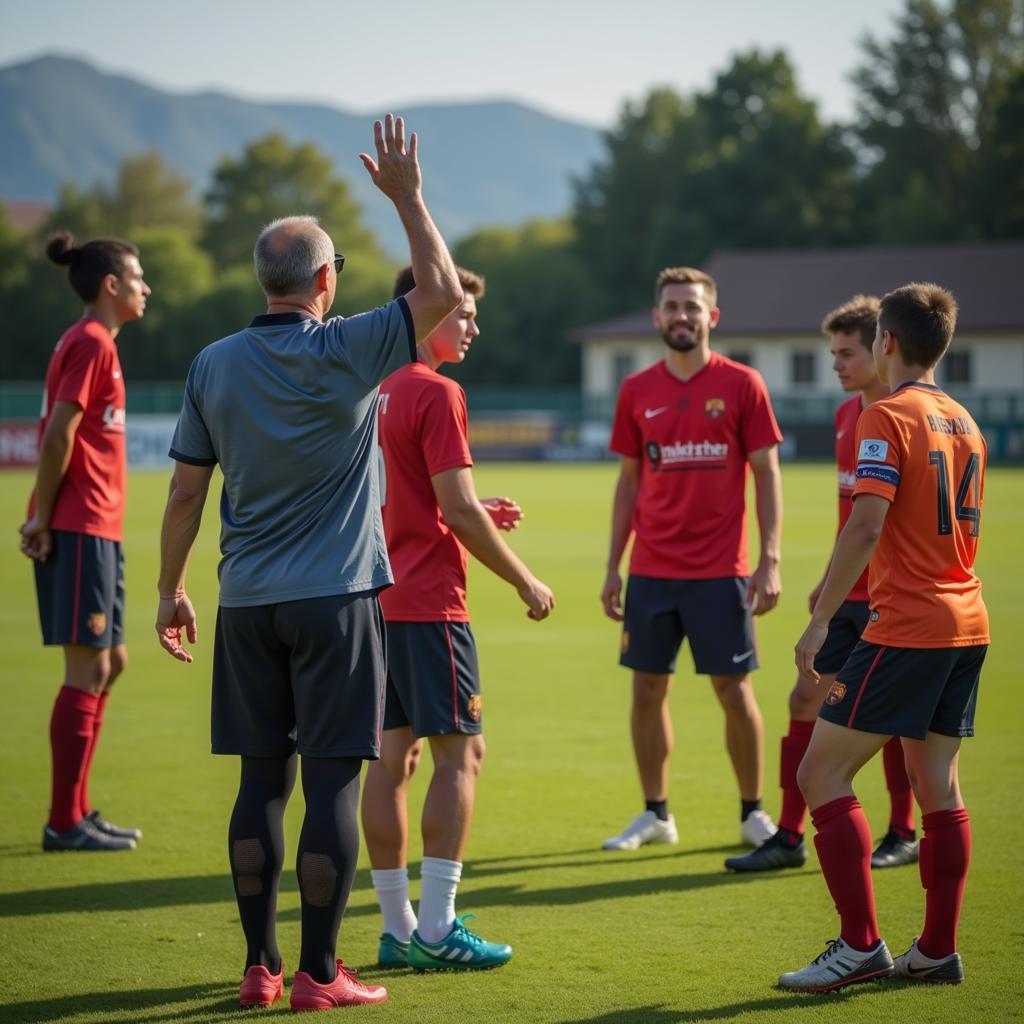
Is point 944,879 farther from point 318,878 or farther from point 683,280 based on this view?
point 683,280

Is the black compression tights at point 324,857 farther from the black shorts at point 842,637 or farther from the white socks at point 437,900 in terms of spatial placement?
the black shorts at point 842,637

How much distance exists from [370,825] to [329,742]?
0.81 meters

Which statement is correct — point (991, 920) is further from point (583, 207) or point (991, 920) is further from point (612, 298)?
point (583, 207)

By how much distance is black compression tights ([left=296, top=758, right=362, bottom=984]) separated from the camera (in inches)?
170

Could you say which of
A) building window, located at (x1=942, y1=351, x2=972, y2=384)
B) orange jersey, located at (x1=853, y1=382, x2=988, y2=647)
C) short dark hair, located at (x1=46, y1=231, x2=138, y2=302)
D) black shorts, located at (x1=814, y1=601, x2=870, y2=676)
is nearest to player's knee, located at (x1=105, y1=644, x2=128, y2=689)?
short dark hair, located at (x1=46, y1=231, x2=138, y2=302)

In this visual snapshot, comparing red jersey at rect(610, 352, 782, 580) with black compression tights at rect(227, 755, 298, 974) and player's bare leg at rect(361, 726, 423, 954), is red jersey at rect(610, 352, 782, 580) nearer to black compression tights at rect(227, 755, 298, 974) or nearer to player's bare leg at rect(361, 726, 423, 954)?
player's bare leg at rect(361, 726, 423, 954)

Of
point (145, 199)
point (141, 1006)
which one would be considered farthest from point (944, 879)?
point (145, 199)

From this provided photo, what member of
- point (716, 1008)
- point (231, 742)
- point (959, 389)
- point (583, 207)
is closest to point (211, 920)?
point (231, 742)

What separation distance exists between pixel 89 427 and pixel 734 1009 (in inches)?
155

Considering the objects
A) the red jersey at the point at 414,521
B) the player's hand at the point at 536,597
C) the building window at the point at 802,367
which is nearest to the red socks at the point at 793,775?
the player's hand at the point at 536,597

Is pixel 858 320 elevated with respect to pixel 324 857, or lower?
elevated

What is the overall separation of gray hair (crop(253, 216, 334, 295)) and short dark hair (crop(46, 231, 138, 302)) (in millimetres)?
2561

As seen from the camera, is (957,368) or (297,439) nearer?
(297,439)

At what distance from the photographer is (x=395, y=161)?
4238 mm
